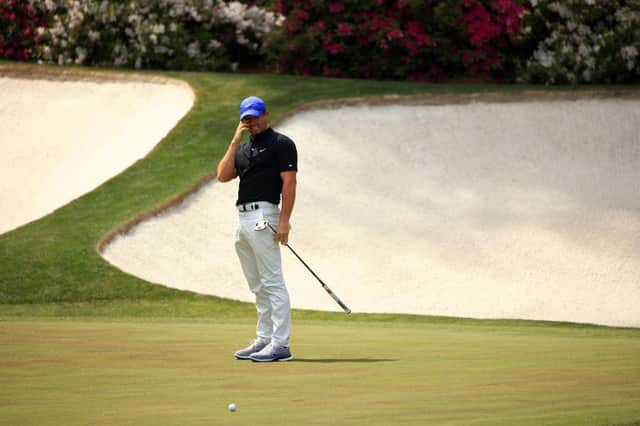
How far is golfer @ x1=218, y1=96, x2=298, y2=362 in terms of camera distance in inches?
342

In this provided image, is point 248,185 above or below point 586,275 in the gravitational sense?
above

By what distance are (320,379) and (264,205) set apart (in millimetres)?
1764

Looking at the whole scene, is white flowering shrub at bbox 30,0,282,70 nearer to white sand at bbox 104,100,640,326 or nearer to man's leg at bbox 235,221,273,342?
white sand at bbox 104,100,640,326

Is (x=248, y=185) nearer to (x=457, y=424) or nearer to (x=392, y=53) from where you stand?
(x=457, y=424)

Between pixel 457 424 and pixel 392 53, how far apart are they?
19199mm

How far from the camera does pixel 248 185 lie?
879 cm

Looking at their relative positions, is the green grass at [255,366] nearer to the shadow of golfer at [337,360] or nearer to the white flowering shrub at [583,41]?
the shadow of golfer at [337,360]

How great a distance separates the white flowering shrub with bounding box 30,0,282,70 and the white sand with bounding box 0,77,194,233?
90 cm

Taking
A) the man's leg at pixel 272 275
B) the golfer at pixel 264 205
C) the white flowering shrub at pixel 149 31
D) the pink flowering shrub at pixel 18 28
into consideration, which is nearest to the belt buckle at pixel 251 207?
the golfer at pixel 264 205

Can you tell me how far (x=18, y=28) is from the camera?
25.5 metres

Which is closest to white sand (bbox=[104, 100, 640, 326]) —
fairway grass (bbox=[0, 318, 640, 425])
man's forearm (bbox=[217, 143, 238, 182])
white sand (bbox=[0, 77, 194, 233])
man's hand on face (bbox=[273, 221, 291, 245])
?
white sand (bbox=[0, 77, 194, 233])

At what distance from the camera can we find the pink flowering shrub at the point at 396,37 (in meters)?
23.8

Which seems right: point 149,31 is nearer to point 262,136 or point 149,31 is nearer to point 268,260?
point 262,136

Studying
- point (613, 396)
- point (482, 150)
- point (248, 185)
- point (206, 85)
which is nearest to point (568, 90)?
point (482, 150)
